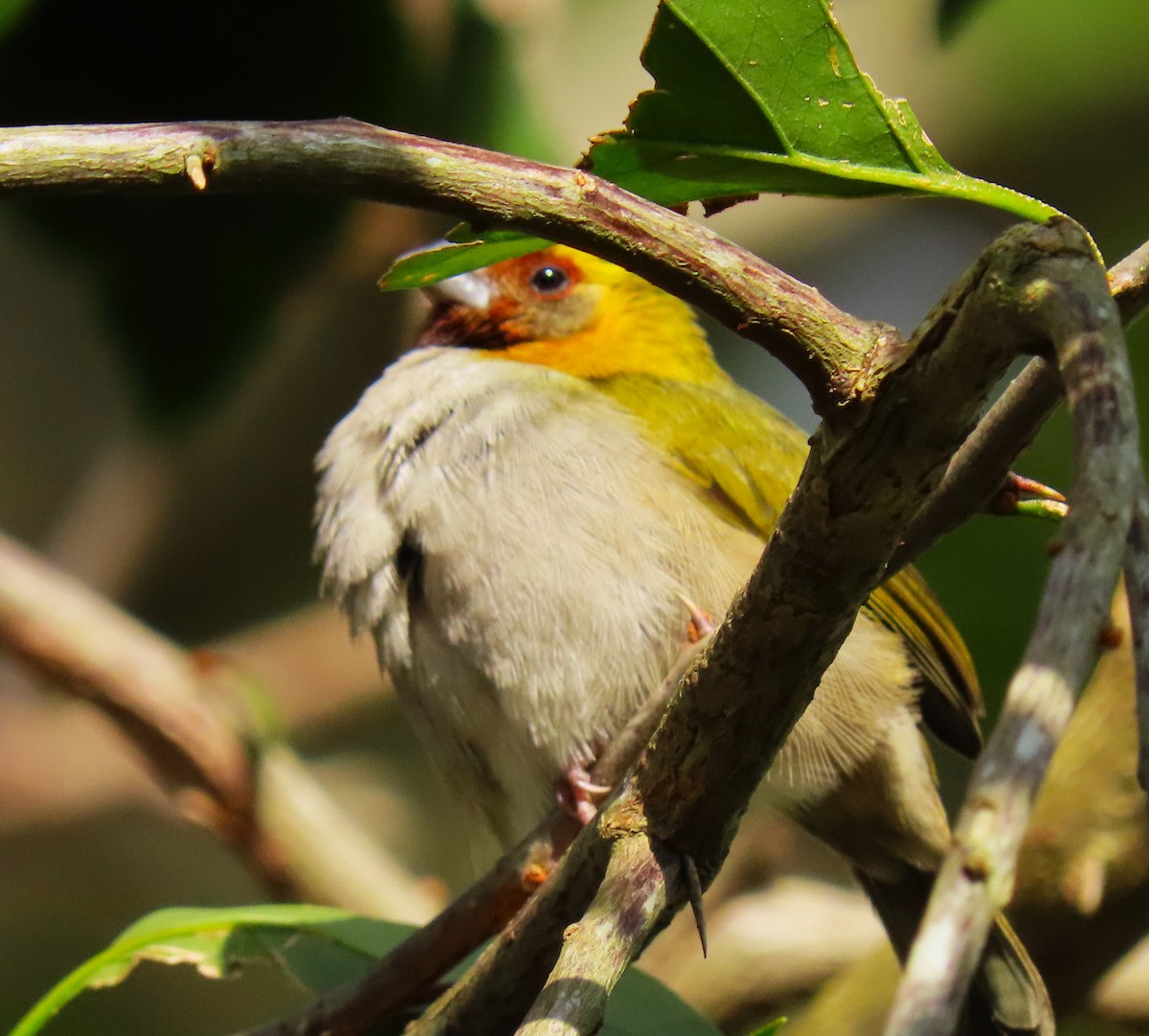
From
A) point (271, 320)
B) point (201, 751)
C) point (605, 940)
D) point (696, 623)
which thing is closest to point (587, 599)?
point (696, 623)

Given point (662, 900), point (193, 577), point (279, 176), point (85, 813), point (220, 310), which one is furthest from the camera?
point (193, 577)

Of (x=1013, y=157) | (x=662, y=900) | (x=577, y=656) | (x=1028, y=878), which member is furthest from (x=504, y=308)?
(x=1013, y=157)

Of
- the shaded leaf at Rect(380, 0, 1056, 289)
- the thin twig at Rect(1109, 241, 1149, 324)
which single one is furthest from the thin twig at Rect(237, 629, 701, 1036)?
the thin twig at Rect(1109, 241, 1149, 324)

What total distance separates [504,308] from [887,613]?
140cm

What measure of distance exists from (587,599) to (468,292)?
4.17ft

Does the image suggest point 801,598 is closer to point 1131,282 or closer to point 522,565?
point 1131,282

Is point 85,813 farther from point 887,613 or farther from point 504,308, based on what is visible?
point 887,613

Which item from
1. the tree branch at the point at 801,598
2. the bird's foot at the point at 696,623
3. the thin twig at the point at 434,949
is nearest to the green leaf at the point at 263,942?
the thin twig at the point at 434,949

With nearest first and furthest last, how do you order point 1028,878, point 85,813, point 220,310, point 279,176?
1. point 279,176
2. point 220,310
3. point 1028,878
4. point 85,813

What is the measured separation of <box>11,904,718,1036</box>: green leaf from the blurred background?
1.37 m

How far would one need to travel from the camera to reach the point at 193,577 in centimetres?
617

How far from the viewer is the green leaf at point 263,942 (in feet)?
8.36

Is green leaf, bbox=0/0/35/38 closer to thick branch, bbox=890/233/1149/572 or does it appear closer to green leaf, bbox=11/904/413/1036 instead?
green leaf, bbox=11/904/413/1036

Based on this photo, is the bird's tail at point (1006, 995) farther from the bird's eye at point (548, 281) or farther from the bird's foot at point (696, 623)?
the bird's eye at point (548, 281)
